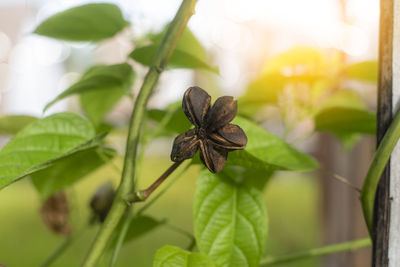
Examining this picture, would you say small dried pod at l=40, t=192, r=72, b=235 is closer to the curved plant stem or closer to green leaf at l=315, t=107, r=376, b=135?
the curved plant stem

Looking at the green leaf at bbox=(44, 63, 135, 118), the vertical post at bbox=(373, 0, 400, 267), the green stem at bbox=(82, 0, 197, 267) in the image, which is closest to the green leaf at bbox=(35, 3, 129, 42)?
the green leaf at bbox=(44, 63, 135, 118)

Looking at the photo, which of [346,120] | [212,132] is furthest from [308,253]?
[212,132]

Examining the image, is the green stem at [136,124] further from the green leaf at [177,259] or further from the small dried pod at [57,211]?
the small dried pod at [57,211]

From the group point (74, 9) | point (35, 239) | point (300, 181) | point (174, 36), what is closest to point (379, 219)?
point (174, 36)

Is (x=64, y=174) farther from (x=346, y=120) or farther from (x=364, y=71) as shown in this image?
(x=364, y=71)

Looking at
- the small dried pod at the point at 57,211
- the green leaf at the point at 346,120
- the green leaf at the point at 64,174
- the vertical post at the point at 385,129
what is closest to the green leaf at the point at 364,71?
the green leaf at the point at 346,120
